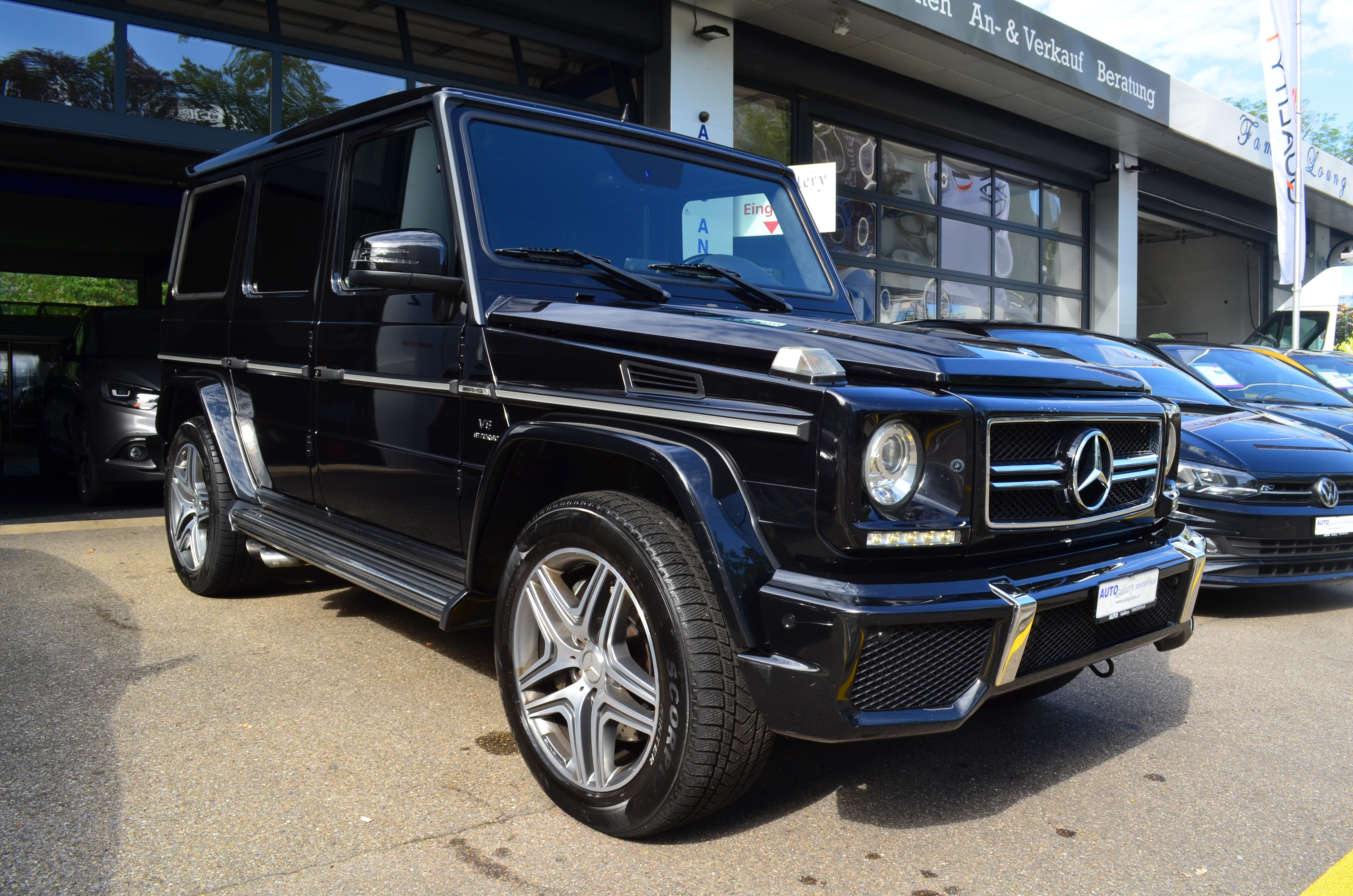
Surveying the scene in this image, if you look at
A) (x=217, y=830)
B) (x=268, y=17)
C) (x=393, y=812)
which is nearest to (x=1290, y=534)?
(x=393, y=812)

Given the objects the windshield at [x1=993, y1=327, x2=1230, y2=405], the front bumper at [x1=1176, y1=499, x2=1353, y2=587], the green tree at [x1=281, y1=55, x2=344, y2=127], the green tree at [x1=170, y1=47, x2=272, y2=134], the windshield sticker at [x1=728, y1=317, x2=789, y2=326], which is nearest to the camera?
the windshield sticker at [x1=728, y1=317, x2=789, y2=326]

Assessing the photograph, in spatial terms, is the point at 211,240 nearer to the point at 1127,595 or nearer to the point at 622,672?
the point at 622,672

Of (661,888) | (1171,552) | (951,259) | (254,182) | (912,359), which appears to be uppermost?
(951,259)

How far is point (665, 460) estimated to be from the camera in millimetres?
2348

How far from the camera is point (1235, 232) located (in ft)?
76.7

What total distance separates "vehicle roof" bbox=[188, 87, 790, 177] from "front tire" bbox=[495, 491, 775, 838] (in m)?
1.51

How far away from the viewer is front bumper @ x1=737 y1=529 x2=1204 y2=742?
2.13m

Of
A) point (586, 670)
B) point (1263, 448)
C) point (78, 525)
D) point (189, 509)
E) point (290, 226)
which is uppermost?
point (290, 226)

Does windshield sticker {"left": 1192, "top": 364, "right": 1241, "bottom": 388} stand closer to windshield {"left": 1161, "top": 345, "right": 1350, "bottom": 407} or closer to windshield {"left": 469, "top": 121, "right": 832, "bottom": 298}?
windshield {"left": 1161, "top": 345, "right": 1350, "bottom": 407}

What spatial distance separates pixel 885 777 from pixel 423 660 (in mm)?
1894

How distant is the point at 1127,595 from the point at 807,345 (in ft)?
3.53

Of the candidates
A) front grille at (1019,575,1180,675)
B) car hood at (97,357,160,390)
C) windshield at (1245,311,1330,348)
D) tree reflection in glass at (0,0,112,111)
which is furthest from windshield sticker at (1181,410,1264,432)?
windshield at (1245,311,1330,348)

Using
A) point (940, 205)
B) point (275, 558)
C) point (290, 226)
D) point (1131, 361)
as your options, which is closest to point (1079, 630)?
point (275, 558)

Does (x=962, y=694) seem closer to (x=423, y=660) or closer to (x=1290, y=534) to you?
(x=423, y=660)
